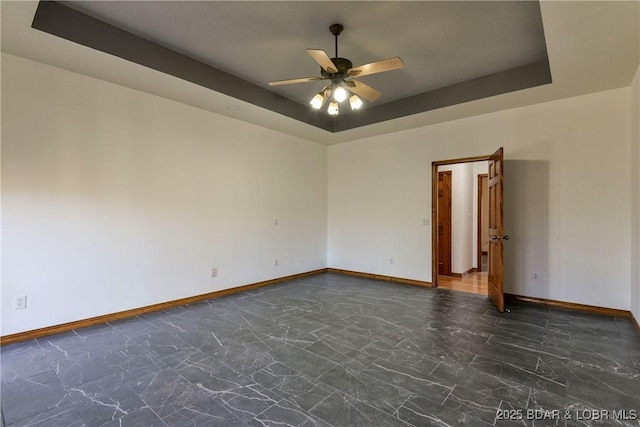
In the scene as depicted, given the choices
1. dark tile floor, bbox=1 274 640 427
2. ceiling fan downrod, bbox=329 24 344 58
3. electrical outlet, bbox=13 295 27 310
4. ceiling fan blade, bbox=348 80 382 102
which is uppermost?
ceiling fan downrod, bbox=329 24 344 58

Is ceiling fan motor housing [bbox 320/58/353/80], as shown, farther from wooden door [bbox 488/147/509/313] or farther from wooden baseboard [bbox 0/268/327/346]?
wooden baseboard [bbox 0/268/327/346]

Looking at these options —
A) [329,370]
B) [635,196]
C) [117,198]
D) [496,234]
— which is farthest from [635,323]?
[117,198]

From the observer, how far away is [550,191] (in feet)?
12.7

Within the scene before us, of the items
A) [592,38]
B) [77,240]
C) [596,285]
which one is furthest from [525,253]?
[77,240]

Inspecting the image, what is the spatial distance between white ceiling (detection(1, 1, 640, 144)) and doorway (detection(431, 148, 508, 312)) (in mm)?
1025

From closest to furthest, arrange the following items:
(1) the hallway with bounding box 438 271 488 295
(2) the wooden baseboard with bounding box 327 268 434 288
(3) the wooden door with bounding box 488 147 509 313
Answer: (3) the wooden door with bounding box 488 147 509 313 → (1) the hallway with bounding box 438 271 488 295 → (2) the wooden baseboard with bounding box 327 268 434 288

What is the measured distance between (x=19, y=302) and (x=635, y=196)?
6344mm

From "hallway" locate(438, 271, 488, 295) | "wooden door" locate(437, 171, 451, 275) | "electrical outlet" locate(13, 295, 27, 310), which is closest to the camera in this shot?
"electrical outlet" locate(13, 295, 27, 310)

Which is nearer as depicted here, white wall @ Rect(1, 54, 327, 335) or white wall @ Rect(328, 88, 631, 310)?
white wall @ Rect(1, 54, 327, 335)

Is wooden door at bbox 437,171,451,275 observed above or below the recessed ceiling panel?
below

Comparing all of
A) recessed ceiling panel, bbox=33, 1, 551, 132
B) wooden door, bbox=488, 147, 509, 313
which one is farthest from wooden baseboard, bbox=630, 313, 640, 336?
recessed ceiling panel, bbox=33, 1, 551, 132

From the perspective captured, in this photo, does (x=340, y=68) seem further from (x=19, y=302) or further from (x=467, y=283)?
(x=467, y=283)

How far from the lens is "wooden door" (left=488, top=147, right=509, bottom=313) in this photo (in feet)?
12.0

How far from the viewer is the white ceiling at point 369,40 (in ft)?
7.94
